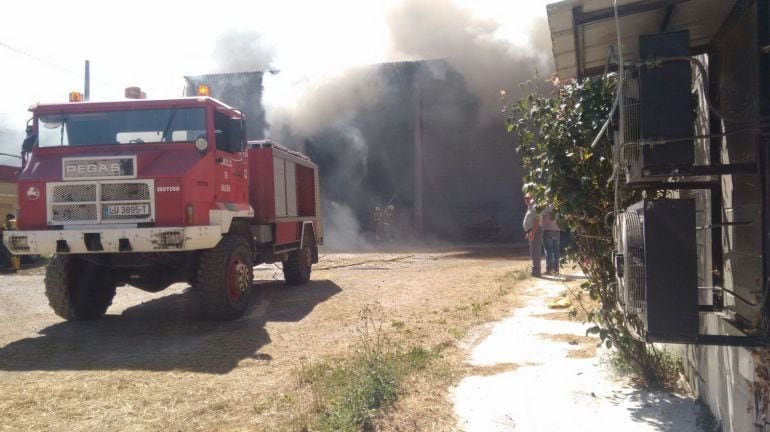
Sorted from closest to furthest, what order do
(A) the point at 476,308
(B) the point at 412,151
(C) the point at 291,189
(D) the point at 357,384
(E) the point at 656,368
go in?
(D) the point at 357,384
(E) the point at 656,368
(A) the point at 476,308
(C) the point at 291,189
(B) the point at 412,151

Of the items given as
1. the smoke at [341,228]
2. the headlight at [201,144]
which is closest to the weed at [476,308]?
the headlight at [201,144]

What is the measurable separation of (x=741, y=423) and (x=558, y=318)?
3.65 metres

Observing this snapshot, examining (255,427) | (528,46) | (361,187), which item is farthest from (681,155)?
(361,187)

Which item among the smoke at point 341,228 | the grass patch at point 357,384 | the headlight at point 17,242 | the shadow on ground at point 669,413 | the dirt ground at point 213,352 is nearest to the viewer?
the shadow on ground at point 669,413

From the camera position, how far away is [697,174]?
8.45ft

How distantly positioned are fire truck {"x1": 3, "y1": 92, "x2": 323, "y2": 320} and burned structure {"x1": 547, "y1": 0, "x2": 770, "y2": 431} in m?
4.48

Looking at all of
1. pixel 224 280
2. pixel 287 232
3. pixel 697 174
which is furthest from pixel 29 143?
pixel 697 174

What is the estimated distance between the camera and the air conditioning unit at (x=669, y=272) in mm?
2561

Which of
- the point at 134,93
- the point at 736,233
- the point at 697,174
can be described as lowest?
the point at 736,233

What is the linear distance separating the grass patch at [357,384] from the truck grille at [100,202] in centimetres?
267

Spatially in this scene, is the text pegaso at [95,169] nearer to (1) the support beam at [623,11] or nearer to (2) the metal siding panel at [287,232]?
(2) the metal siding panel at [287,232]

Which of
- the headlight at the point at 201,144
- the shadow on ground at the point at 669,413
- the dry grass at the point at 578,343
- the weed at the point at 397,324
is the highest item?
the headlight at the point at 201,144

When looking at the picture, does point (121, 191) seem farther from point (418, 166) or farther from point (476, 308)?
point (418, 166)

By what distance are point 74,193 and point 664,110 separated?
5745 millimetres
